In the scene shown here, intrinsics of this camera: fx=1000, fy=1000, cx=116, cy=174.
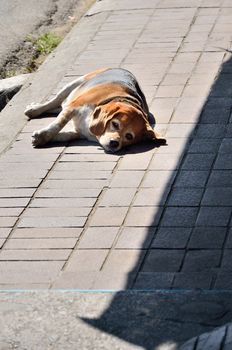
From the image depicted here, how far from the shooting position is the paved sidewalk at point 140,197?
19.6ft

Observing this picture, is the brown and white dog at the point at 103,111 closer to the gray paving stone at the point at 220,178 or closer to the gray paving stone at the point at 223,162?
the gray paving stone at the point at 223,162

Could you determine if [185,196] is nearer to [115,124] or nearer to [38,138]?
[115,124]

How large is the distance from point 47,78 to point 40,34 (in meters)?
2.31

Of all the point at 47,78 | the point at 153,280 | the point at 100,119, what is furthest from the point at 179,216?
the point at 47,78

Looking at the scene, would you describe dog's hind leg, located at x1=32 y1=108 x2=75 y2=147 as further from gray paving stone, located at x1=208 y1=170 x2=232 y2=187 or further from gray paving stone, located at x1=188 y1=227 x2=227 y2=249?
gray paving stone, located at x1=188 y1=227 x2=227 y2=249

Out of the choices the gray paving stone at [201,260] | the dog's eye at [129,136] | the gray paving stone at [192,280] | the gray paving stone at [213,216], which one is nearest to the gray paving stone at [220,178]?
the gray paving stone at [213,216]

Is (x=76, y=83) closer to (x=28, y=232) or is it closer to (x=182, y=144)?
(x=182, y=144)

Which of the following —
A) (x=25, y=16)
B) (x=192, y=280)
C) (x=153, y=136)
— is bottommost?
(x=25, y=16)

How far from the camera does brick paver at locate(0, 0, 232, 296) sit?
598 centimetres

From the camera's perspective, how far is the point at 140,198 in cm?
698

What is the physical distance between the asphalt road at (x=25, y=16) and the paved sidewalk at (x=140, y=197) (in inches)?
71.1

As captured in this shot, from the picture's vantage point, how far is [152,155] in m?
7.80

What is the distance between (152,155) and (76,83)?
142 cm

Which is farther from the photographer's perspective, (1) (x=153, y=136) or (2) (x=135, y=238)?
(1) (x=153, y=136)
